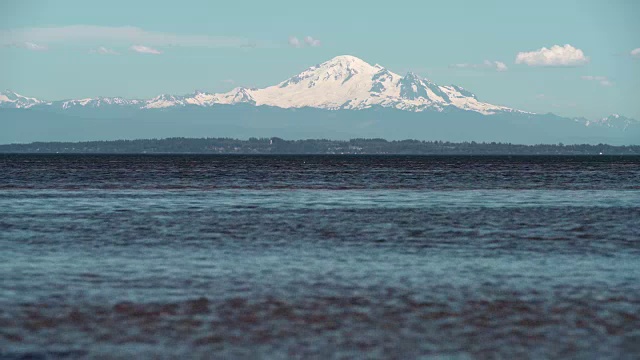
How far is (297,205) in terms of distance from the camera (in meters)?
64.0

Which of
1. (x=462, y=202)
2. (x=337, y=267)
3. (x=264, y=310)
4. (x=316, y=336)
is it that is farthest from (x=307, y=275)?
(x=462, y=202)

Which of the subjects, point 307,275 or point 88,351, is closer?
point 88,351

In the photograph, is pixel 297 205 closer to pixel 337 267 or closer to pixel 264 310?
pixel 337 267

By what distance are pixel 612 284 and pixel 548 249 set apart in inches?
360

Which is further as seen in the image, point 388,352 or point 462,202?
point 462,202

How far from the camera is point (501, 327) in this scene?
67.2 ft

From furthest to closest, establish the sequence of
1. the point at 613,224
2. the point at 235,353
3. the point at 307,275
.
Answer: the point at 613,224
the point at 307,275
the point at 235,353

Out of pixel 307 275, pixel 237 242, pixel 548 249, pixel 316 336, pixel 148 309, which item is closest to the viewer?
pixel 316 336

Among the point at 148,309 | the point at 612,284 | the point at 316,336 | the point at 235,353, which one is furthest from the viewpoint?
the point at 612,284

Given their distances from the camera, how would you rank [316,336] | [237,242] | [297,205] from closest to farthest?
[316,336]
[237,242]
[297,205]

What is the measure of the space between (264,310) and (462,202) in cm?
4645

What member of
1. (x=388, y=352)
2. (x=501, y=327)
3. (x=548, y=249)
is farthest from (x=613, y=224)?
(x=388, y=352)

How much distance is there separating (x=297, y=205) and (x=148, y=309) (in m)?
41.9

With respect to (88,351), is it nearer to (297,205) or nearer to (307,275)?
(307,275)
